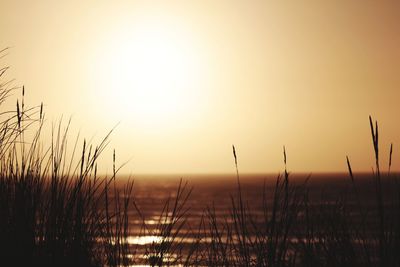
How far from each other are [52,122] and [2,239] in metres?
0.95

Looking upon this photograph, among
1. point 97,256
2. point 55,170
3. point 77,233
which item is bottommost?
point 97,256

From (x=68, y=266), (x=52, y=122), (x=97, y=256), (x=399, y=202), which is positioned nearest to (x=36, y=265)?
(x=68, y=266)

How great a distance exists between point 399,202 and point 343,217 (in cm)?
39

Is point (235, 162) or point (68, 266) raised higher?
point (235, 162)

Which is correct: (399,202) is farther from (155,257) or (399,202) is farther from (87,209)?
(87,209)

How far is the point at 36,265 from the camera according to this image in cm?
232

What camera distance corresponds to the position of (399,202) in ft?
8.21

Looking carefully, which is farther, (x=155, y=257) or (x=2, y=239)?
(x=155, y=257)

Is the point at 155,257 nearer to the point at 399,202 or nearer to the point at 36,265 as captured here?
the point at 36,265

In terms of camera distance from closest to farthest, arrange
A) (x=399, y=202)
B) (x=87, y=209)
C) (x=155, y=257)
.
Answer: (x=399, y=202) → (x=155, y=257) → (x=87, y=209)

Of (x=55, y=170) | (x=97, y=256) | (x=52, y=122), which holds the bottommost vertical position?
(x=97, y=256)

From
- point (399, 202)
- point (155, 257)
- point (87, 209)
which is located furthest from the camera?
point (87, 209)

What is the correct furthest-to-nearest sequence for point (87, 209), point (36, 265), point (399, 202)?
1. point (87, 209)
2. point (399, 202)
3. point (36, 265)

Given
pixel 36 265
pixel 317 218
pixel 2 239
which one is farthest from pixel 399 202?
pixel 2 239
